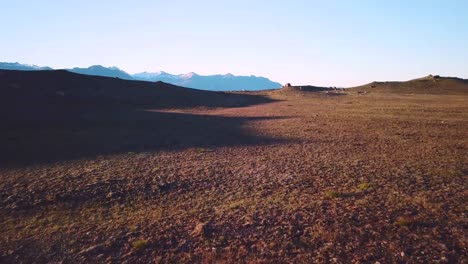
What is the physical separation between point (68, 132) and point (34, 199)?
56.7 feet

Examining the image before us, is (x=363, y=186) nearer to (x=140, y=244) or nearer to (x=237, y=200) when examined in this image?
(x=237, y=200)

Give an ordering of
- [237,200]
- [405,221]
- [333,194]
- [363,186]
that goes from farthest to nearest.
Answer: [363,186]
[237,200]
[333,194]
[405,221]

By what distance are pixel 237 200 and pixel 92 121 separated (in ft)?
90.6

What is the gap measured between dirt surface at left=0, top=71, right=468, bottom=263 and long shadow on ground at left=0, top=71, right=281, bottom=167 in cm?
37

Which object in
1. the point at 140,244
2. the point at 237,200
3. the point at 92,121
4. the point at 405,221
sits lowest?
the point at 92,121

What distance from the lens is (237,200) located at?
43.4 ft

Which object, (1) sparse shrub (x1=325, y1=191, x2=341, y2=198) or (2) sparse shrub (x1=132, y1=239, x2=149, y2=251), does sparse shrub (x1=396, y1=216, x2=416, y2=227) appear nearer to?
(1) sparse shrub (x1=325, y1=191, x2=341, y2=198)

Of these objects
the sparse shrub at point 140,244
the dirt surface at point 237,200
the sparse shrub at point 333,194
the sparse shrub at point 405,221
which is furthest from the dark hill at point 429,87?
the sparse shrub at point 140,244

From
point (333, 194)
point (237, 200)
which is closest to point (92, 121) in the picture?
point (237, 200)

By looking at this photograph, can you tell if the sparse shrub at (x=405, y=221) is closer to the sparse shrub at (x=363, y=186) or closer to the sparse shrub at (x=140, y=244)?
the sparse shrub at (x=363, y=186)

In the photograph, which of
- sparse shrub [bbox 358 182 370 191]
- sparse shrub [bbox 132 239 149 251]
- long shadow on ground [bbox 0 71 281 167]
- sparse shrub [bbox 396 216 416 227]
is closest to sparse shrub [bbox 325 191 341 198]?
sparse shrub [bbox 358 182 370 191]

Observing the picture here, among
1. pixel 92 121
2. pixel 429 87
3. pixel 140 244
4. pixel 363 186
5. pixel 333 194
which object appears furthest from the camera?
pixel 429 87

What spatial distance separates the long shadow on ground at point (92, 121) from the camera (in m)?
23.9

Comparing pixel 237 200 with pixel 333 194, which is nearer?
pixel 333 194
